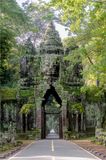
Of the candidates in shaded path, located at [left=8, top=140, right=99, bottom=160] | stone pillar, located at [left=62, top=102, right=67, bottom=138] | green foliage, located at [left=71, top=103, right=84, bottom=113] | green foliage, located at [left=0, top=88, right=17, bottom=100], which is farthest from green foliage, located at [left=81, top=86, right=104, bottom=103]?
shaded path, located at [left=8, top=140, right=99, bottom=160]

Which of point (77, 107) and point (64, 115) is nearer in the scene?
point (77, 107)

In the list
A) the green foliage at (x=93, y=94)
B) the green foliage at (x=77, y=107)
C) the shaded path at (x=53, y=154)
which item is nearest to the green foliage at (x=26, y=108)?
the green foliage at (x=77, y=107)

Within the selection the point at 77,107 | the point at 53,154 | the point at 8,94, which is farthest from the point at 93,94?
the point at 53,154

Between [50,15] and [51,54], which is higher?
[50,15]

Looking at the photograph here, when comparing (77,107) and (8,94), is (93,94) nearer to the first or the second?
(77,107)

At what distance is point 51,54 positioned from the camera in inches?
2153

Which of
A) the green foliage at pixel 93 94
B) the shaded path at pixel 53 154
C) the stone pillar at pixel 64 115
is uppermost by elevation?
the green foliage at pixel 93 94

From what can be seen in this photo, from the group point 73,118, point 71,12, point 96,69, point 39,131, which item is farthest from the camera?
point 73,118

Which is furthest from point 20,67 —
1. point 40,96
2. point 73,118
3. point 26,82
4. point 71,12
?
point 71,12

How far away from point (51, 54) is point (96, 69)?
2541cm

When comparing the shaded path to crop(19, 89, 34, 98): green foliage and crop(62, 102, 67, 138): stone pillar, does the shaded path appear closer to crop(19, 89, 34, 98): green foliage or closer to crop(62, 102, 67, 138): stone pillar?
crop(62, 102, 67, 138): stone pillar

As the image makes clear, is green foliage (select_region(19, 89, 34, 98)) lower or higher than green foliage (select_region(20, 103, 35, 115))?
higher

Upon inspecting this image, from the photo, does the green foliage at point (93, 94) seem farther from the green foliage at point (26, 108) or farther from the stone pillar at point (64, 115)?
the green foliage at point (26, 108)

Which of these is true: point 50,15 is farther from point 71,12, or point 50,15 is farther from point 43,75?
point 71,12
